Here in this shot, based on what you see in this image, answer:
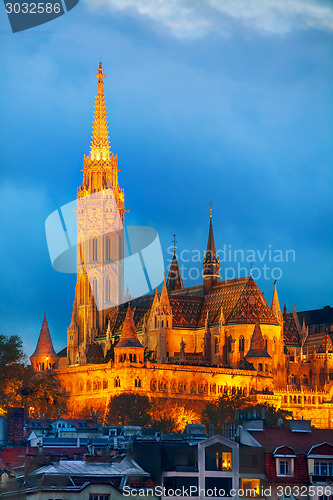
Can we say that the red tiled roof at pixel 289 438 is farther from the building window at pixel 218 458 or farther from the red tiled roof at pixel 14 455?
the red tiled roof at pixel 14 455

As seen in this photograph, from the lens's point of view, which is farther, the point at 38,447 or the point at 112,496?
the point at 38,447

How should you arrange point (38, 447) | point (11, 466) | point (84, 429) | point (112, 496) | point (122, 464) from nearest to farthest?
point (112, 496), point (122, 464), point (11, 466), point (38, 447), point (84, 429)

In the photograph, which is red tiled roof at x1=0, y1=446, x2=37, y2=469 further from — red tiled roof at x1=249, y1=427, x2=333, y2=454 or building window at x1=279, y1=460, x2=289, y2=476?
building window at x1=279, y1=460, x2=289, y2=476

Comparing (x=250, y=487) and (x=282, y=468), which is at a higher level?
(x=282, y=468)

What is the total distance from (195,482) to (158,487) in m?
3.06

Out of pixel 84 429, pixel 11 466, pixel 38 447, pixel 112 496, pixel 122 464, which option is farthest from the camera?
pixel 84 429

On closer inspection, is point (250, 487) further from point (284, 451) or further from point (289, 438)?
point (289, 438)

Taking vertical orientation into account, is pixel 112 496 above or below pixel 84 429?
below

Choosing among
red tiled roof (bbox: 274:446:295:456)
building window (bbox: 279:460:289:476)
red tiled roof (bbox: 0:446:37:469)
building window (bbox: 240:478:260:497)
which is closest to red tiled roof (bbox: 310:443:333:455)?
red tiled roof (bbox: 274:446:295:456)

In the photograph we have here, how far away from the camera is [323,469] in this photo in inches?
4109

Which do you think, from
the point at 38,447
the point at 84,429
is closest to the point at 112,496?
the point at 38,447

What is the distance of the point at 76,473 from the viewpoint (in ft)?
339

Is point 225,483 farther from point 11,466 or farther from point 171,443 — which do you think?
point 11,466

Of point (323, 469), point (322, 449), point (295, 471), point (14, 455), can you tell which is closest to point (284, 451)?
point (295, 471)
